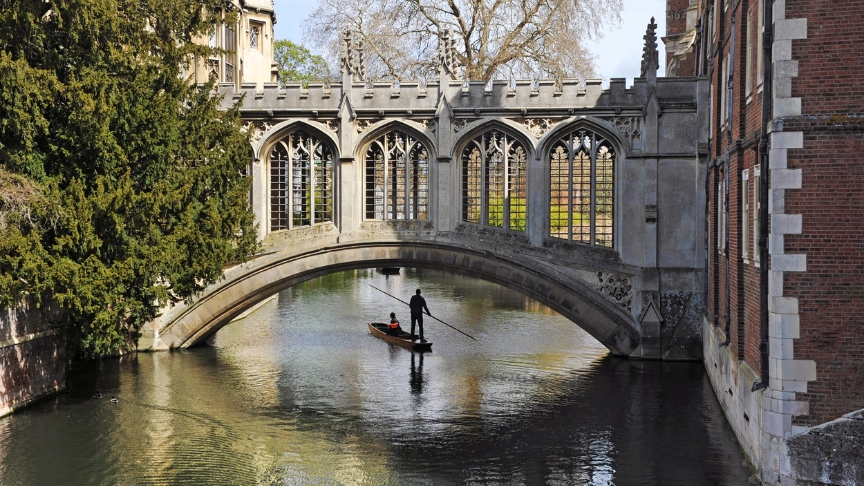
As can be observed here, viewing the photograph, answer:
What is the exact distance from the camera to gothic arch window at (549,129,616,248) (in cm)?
1877

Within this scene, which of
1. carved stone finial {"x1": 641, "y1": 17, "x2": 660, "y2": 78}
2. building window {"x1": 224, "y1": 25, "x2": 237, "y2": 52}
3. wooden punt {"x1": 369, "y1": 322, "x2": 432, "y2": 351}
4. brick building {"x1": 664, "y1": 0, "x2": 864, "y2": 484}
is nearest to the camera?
brick building {"x1": 664, "y1": 0, "x2": 864, "y2": 484}

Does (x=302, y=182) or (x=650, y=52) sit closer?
(x=650, y=52)

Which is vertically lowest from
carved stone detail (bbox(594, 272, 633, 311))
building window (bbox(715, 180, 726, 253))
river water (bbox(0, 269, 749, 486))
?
river water (bbox(0, 269, 749, 486))

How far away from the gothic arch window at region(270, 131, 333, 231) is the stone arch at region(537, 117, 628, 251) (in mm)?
4252

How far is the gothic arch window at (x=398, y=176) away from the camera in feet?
63.1

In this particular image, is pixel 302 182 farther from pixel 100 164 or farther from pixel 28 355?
pixel 28 355

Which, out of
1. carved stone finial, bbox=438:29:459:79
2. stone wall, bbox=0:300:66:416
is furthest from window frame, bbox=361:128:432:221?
stone wall, bbox=0:300:66:416

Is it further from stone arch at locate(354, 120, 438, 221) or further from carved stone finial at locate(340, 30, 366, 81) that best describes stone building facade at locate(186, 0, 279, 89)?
stone arch at locate(354, 120, 438, 221)

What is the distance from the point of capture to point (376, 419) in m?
14.4

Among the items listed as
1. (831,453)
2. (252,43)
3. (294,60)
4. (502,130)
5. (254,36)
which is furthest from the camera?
(294,60)

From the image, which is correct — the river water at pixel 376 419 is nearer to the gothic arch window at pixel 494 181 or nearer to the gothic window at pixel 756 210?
the gothic window at pixel 756 210

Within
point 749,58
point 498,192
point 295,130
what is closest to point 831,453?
point 749,58

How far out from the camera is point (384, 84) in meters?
18.8

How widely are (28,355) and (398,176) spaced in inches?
319
